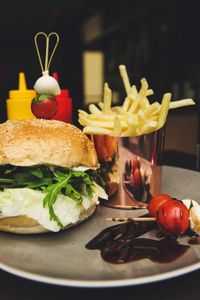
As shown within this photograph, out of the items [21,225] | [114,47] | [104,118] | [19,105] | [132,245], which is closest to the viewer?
[132,245]

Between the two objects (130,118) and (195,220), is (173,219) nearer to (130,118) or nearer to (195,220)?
(195,220)

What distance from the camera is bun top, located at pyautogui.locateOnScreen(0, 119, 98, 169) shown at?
60.3 inches

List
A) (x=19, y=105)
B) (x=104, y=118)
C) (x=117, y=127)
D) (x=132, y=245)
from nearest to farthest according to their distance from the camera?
(x=132, y=245) → (x=117, y=127) → (x=104, y=118) → (x=19, y=105)

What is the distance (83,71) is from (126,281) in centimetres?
704

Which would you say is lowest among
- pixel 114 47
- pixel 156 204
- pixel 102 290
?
pixel 102 290

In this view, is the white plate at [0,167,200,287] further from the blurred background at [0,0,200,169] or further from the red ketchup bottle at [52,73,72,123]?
the blurred background at [0,0,200,169]

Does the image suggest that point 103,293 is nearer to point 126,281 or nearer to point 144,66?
point 126,281

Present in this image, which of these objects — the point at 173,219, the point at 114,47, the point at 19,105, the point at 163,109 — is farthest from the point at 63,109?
the point at 114,47

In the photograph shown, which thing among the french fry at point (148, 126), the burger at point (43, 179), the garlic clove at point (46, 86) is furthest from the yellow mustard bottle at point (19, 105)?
the french fry at point (148, 126)

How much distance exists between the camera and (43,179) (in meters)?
1.54

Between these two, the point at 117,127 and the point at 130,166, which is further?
the point at 130,166

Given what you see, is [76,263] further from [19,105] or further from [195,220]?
[19,105]

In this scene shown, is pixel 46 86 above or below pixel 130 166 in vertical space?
above

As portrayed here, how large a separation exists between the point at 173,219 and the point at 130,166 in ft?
1.54
